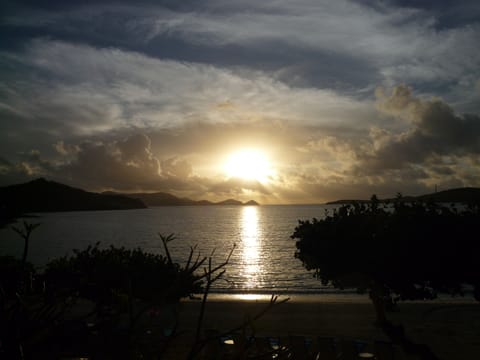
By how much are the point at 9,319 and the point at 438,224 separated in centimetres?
1824

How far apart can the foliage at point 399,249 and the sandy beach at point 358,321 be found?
10.5 ft

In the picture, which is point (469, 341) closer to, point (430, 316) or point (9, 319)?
point (430, 316)

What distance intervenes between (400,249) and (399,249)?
0.04 m

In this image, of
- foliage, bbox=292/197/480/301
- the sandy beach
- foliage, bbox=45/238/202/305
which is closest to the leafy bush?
foliage, bbox=292/197/480/301

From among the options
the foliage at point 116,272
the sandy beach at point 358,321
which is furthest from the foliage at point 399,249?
the foliage at point 116,272

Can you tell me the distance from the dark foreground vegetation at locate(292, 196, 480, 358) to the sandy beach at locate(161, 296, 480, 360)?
8.28ft

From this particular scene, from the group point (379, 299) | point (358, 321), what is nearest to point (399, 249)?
point (379, 299)

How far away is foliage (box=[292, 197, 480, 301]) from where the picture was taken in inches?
687

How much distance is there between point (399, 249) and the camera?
17.8 m

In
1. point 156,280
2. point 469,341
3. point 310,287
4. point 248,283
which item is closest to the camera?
point 469,341

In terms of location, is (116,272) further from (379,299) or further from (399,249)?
(399,249)

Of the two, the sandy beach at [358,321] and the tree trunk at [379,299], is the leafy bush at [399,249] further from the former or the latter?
the sandy beach at [358,321]

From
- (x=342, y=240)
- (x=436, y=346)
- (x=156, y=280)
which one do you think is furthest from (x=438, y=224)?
(x=156, y=280)

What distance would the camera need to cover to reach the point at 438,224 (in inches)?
701
